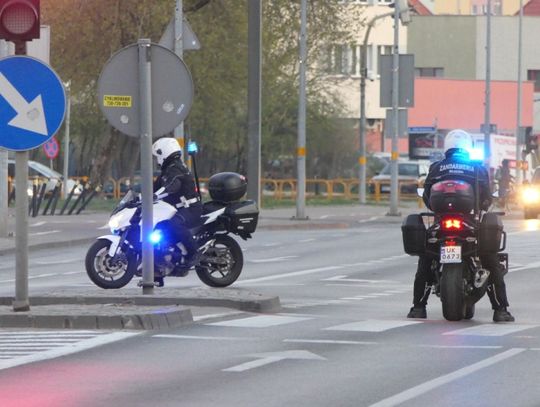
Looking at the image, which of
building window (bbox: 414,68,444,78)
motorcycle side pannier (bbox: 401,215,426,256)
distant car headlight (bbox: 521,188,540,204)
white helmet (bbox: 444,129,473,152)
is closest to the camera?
motorcycle side pannier (bbox: 401,215,426,256)

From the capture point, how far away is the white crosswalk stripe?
12.8 m

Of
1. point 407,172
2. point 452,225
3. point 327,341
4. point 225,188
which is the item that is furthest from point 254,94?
point 407,172

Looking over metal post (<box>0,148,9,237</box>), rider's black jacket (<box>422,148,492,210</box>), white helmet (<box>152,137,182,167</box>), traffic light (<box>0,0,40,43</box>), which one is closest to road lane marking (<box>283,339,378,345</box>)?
rider's black jacket (<box>422,148,492,210</box>)

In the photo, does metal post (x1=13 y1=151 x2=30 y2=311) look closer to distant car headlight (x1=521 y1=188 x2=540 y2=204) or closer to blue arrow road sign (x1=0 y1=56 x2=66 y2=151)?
blue arrow road sign (x1=0 y1=56 x2=66 y2=151)

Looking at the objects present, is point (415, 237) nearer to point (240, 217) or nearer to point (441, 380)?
point (240, 217)

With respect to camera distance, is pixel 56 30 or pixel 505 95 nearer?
pixel 56 30

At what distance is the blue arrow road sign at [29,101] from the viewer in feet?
49.4

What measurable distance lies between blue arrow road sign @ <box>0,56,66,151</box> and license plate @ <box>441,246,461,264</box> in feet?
11.5

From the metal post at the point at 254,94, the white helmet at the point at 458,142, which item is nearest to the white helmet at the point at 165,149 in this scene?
the white helmet at the point at 458,142

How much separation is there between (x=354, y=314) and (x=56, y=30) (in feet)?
125

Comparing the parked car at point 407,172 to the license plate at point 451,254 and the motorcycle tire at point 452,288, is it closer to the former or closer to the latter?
the motorcycle tire at point 452,288

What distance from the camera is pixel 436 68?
351 feet

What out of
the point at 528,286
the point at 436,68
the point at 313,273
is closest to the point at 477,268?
the point at 528,286

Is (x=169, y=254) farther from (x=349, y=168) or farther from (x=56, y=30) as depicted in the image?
(x=349, y=168)
